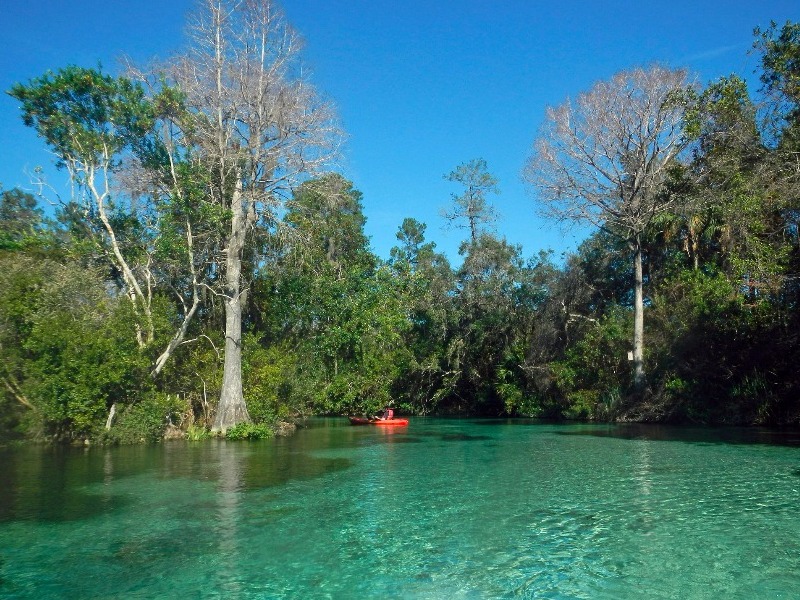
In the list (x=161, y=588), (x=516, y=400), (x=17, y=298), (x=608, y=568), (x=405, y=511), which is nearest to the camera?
(x=161, y=588)

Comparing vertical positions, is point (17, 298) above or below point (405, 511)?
above

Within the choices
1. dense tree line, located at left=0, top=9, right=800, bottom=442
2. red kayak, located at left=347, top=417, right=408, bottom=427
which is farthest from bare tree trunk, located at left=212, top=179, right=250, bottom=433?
red kayak, located at left=347, top=417, right=408, bottom=427

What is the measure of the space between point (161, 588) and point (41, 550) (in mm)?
2634

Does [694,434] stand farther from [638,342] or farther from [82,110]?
[82,110]

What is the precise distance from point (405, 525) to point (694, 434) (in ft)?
55.6

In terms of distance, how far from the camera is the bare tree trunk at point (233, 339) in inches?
939

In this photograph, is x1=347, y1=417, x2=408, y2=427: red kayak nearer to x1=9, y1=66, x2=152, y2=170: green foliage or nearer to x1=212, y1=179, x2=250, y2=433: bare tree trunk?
x1=212, y1=179, x2=250, y2=433: bare tree trunk

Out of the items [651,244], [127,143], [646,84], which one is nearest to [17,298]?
[127,143]

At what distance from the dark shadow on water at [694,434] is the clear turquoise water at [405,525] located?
95.0 inches

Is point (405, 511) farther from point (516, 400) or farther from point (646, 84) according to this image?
point (516, 400)

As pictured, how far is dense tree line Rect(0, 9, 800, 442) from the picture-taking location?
2150 cm

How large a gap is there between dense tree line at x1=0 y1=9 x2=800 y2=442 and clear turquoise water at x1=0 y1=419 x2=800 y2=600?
439 centimetres

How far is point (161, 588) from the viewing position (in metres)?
7.52

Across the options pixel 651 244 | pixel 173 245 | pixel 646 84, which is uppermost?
pixel 646 84
